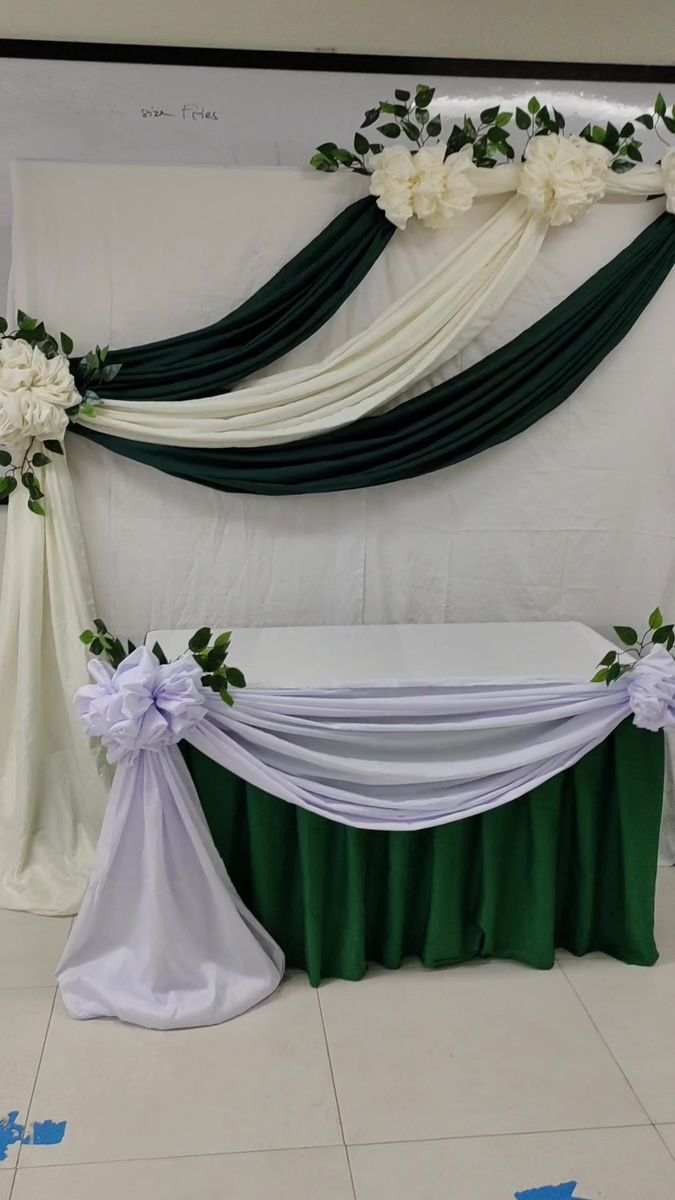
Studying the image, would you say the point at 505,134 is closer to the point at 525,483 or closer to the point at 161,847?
the point at 525,483

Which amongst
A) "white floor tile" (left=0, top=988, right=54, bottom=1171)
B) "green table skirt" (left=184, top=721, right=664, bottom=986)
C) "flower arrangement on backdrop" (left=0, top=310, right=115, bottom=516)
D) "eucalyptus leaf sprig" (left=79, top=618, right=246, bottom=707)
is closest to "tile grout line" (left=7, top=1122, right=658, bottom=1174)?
"white floor tile" (left=0, top=988, right=54, bottom=1171)

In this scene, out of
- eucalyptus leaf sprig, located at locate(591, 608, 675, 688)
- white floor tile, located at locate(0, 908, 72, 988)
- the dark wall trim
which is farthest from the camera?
the dark wall trim

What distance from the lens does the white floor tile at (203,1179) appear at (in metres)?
1.76

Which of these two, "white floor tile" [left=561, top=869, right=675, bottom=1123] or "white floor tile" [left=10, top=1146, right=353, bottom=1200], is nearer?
"white floor tile" [left=10, top=1146, right=353, bottom=1200]

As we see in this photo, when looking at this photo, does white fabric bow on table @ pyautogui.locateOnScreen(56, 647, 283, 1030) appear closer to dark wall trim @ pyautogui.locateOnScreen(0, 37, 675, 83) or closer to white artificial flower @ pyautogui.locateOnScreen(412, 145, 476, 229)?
white artificial flower @ pyautogui.locateOnScreen(412, 145, 476, 229)

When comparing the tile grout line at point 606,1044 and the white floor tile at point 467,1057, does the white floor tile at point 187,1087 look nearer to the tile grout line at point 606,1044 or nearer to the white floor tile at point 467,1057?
the white floor tile at point 467,1057

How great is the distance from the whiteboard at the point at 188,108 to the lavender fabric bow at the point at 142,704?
122 cm

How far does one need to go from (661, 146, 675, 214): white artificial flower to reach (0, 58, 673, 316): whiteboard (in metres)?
0.40

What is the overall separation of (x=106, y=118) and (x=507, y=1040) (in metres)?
2.34

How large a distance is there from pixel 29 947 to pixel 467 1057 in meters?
1.04

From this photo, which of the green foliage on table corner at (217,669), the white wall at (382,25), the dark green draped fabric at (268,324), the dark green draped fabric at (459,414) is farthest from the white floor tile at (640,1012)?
the white wall at (382,25)

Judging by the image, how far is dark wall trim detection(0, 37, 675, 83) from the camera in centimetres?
260

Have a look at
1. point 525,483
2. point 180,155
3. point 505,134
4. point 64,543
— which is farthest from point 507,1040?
point 180,155

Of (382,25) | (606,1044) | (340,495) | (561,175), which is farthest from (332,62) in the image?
(606,1044)
